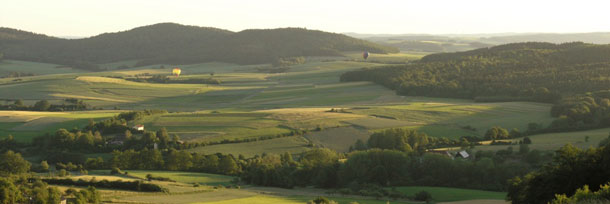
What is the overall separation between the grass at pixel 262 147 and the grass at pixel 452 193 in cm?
1536

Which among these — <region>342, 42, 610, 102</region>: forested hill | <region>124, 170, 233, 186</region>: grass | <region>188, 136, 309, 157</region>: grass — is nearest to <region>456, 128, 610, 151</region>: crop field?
<region>188, 136, 309, 157</region>: grass

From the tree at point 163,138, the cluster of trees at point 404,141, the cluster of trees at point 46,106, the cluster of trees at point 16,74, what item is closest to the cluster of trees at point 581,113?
the cluster of trees at point 404,141

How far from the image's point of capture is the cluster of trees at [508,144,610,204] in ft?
109

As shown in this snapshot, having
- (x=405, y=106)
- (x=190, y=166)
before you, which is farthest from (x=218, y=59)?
(x=190, y=166)

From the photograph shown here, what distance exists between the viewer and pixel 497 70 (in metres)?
106

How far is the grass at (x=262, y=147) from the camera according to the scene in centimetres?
6067

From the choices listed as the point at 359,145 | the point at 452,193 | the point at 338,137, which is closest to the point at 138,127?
the point at 338,137

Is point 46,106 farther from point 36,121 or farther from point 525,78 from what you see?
point 525,78

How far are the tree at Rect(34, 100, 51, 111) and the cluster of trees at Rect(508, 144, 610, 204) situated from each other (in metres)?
66.3

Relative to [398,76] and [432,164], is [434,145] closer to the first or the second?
[432,164]

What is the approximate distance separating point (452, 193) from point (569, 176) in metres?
11.3

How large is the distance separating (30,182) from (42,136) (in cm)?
2506

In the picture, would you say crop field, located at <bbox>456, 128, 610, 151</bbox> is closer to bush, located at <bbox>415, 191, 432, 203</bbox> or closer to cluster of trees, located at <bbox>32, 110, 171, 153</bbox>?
bush, located at <bbox>415, 191, 432, 203</bbox>

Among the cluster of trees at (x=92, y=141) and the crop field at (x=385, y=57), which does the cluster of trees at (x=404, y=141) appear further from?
the crop field at (x=385, y=57)
